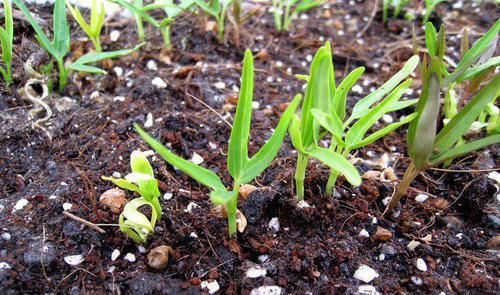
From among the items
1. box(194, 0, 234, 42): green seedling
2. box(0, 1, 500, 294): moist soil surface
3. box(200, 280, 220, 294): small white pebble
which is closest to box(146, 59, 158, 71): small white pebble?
box(0, 1, 500, 294): moist soil surface

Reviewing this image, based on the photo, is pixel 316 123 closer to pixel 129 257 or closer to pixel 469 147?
pixel 469 147

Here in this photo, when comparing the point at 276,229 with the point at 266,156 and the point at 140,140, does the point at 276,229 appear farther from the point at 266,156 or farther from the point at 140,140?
the point at 140,140

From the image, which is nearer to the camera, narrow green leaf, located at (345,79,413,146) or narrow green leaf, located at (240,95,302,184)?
narrow green leaf, located at (240,95,302,184)

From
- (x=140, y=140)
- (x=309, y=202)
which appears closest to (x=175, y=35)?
(x=140, y=140)

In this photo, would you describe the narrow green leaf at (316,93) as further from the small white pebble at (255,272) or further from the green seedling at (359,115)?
the small white pebble at (255,272)

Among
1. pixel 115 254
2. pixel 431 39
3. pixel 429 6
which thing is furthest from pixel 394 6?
pixel 115 254

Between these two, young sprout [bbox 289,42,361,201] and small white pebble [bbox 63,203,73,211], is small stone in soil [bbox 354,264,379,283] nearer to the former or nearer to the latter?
young sprout [bbox 289,42,361,201]
